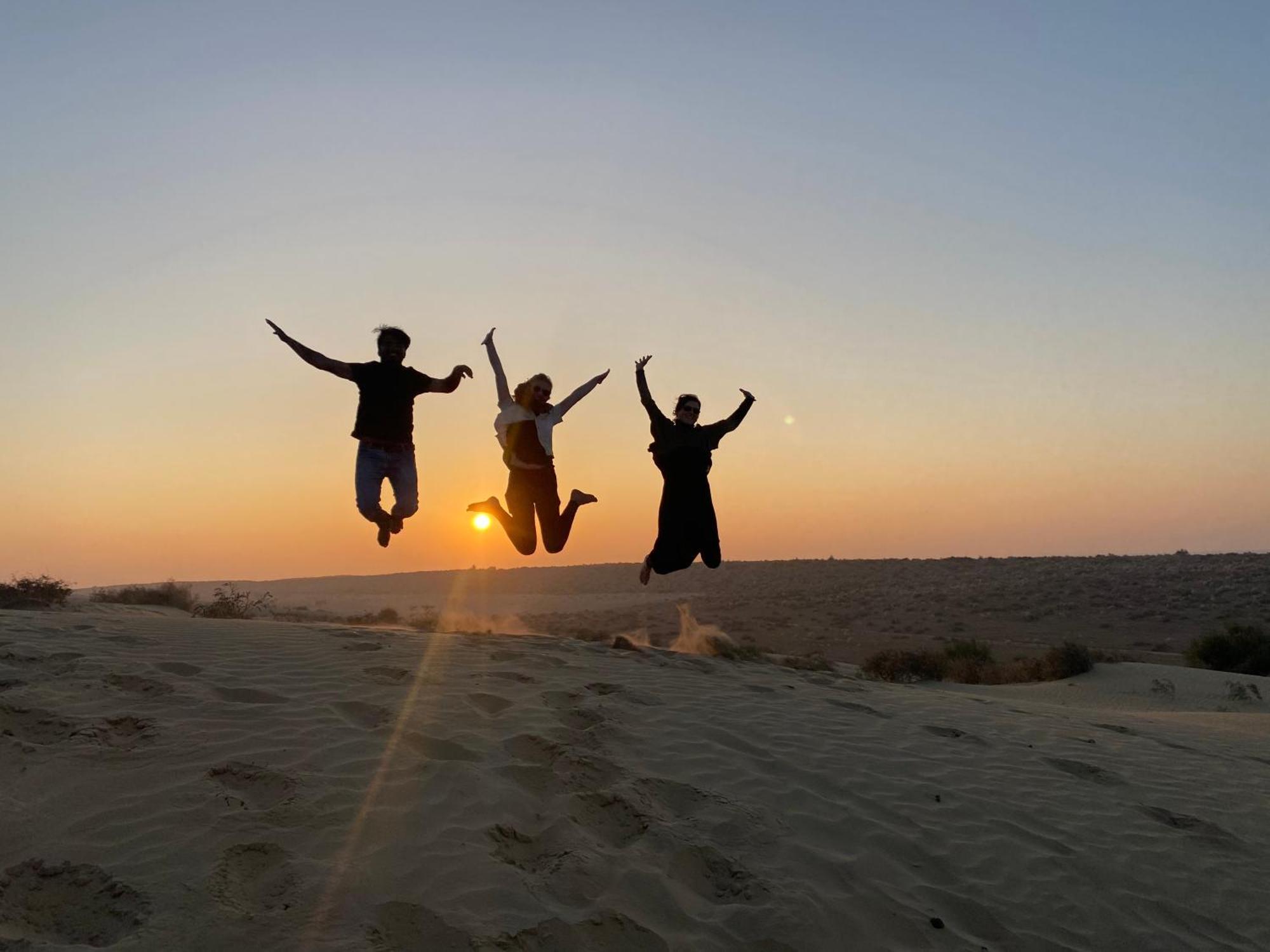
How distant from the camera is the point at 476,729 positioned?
6758mm

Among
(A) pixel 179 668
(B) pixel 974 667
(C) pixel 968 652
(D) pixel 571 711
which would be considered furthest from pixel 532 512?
(C) pixel 968 652

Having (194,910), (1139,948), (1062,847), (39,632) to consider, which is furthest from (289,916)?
(39,632)

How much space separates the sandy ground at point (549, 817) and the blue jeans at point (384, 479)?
168 cm

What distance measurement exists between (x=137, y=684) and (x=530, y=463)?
4163 mm

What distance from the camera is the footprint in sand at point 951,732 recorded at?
28.4 feet

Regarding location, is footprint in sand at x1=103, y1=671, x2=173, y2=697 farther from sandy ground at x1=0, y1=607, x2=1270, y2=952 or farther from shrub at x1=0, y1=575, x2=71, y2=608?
shrub at x1=0, y1=575, x2=71, y2=608

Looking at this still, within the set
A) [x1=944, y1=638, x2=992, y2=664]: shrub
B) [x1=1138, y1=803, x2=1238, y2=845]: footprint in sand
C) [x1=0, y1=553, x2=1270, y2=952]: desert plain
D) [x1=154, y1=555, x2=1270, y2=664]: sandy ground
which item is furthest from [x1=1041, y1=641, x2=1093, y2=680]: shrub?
[x1=1138, y1=803, x2=1238, y2=845]: footprint in sand

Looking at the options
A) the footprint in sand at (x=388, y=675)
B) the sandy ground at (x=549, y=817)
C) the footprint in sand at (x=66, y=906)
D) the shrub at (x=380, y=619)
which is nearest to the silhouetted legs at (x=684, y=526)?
the sandy ground at (x=549, y=817)

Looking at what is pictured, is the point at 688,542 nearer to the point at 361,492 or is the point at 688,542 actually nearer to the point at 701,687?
the point at 701,687

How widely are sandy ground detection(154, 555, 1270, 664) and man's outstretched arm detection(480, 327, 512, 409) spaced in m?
7.78

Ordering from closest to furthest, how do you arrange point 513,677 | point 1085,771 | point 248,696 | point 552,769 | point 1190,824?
point 552,769 < point 1190,824 < point 248,696 < point 1085,771 < point 513,677

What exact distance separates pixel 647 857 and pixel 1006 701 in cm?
958

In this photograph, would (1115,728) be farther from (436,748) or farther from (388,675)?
(388,675)

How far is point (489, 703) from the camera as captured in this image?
7.60 meters
